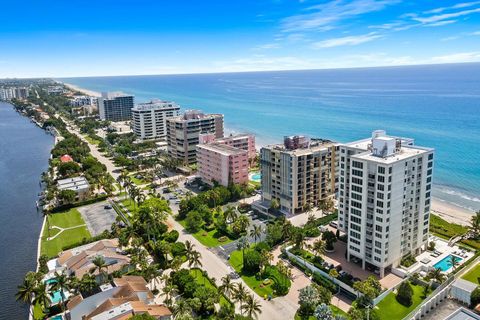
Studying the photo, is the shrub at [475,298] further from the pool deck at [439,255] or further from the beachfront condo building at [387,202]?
the beachfront condo building at [387,202]

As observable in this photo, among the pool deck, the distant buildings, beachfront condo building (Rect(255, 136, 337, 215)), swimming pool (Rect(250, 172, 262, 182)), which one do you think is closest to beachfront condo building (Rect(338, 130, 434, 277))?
the pool deck

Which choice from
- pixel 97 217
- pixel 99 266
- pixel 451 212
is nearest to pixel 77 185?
pixel 97 217

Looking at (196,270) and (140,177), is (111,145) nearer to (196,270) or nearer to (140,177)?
(140,177)

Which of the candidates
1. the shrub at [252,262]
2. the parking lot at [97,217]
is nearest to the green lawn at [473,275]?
the shrub at [252,262]

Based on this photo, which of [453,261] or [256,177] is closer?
[453,261]

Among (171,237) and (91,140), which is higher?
(91,140)

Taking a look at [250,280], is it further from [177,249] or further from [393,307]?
[393,307]
